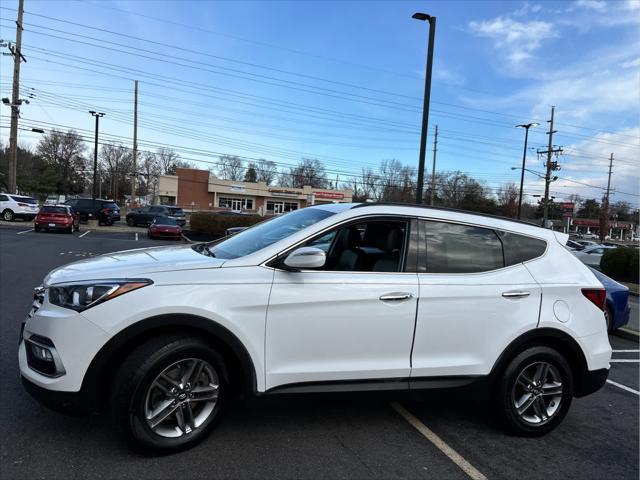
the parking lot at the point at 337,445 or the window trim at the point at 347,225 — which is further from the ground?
the window trim at the point at 347,225

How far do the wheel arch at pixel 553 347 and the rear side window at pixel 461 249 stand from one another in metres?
0.62

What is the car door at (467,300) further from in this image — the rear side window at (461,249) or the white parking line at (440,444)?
the white parking line at (440,444)

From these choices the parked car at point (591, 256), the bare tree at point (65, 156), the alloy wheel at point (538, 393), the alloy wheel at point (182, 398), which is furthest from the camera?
the bare tree at point (65, 156)

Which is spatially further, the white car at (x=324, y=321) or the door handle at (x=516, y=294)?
the door handle at (x=516, y=294)

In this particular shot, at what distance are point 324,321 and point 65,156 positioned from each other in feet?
345

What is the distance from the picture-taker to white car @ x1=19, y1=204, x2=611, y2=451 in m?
2.79

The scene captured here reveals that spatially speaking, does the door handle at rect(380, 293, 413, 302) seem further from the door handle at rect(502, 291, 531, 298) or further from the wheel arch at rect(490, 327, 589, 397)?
the wheel arch at rect(490, 327, 589, 397)

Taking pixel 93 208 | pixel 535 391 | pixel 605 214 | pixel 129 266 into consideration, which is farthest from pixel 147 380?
pixel 605 214

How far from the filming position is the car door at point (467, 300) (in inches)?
131

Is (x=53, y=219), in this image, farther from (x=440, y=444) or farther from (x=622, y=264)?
(x=622, y=264)

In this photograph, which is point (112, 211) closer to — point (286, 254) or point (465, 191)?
point (286, 254)

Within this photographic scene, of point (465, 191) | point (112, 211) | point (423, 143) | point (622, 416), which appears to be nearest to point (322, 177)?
point (465, 191)

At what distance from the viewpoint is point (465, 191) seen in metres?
80.6

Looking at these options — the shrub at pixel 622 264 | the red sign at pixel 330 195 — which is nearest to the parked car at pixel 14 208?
the shrub at pixel 622 264
